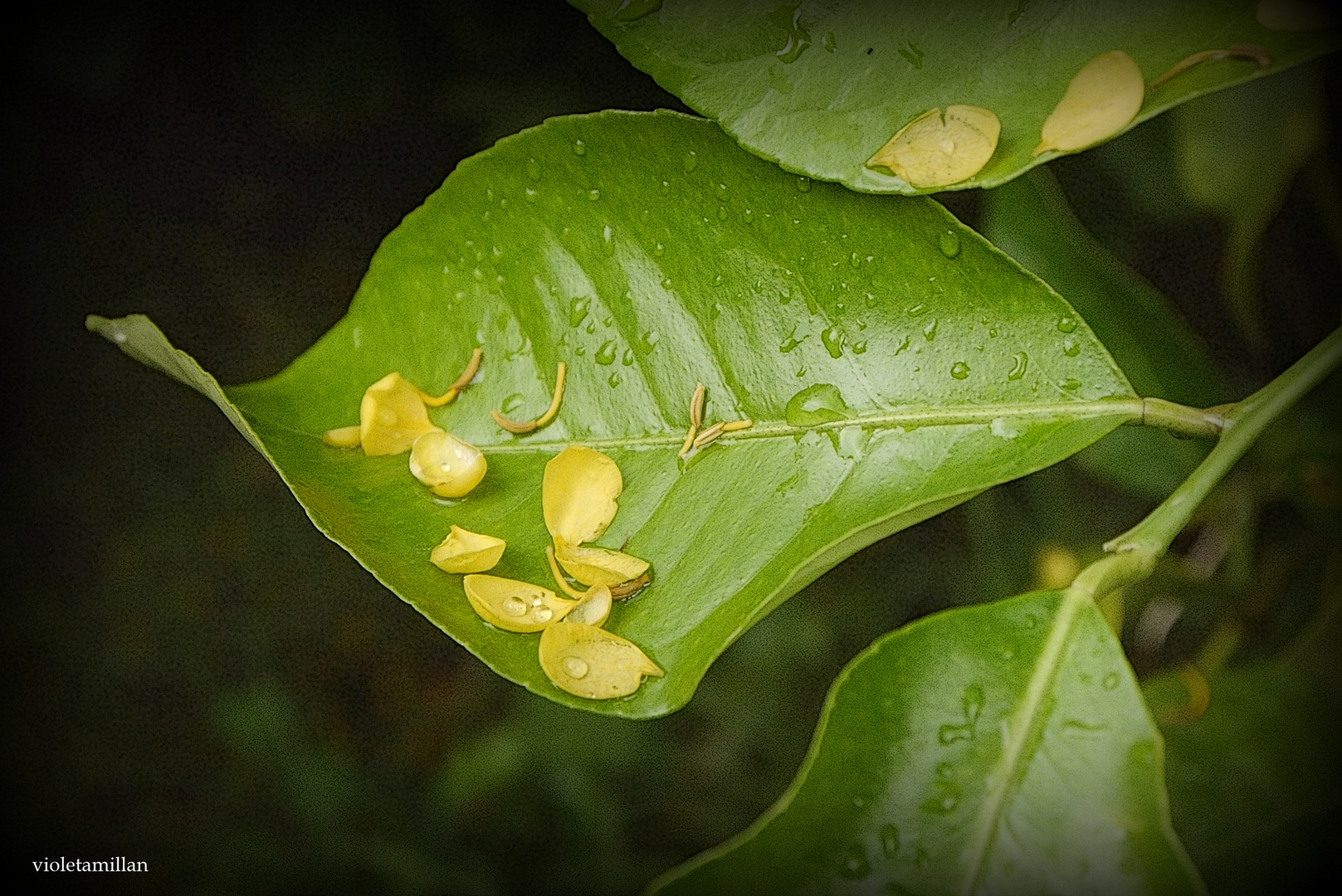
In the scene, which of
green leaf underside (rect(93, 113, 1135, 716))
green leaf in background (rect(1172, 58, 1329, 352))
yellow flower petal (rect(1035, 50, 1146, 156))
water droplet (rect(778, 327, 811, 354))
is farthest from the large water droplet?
green leaf in background (rect(1172, 58, 1329, 352))

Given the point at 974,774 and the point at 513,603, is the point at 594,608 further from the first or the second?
the point at 974,774

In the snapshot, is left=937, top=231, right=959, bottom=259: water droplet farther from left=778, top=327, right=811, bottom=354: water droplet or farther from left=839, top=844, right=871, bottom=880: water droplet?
left=839, top=844, right=871, bottom=880: water droplet

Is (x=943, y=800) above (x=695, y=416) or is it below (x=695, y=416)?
below

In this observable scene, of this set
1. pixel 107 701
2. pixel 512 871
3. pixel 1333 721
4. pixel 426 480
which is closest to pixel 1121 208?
pixel 1333 721

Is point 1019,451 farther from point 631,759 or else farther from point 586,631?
point 631,759

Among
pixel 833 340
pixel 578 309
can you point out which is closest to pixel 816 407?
pixel 833 340

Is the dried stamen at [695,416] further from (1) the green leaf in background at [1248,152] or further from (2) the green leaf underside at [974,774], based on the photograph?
(1) the green leaf in background at [1248,152]
